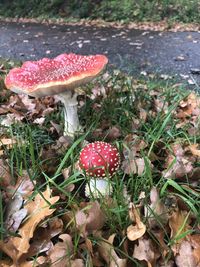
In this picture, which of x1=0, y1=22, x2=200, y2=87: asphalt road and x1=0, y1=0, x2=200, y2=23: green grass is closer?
x1=0, y1=22, x2=200, y2=87: asphalt road

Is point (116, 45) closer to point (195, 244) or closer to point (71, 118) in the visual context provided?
point (71, 118)

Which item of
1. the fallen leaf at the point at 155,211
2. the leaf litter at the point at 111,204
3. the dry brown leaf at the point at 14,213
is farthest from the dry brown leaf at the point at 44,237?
the fallen leaf at the point at 155,211

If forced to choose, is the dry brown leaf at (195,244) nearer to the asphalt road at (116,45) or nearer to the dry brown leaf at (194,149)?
the dry brown leaf at (194,149)

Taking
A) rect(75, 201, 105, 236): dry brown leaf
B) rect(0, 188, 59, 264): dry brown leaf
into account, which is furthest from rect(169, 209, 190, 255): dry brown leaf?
rect(0, 188, 59, 264): dry brown leaf

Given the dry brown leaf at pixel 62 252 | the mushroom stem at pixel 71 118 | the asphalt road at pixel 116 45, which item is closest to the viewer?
the dry brown leaf at pixel 62 252

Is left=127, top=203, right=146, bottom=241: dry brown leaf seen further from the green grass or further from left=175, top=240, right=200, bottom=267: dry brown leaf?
the green grass

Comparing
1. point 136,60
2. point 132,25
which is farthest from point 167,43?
point 132,25
